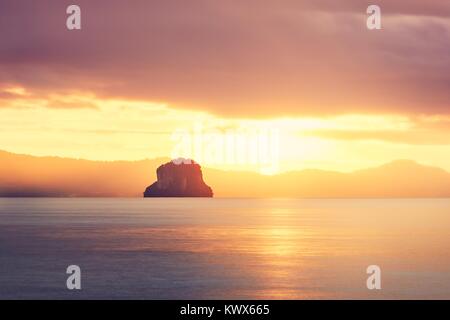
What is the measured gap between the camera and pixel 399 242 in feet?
446

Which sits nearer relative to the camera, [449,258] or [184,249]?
[449,258]

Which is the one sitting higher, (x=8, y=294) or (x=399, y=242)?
(x=399, y=242)

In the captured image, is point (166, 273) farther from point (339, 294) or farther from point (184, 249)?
point (184, 249)

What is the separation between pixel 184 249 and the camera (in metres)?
115
